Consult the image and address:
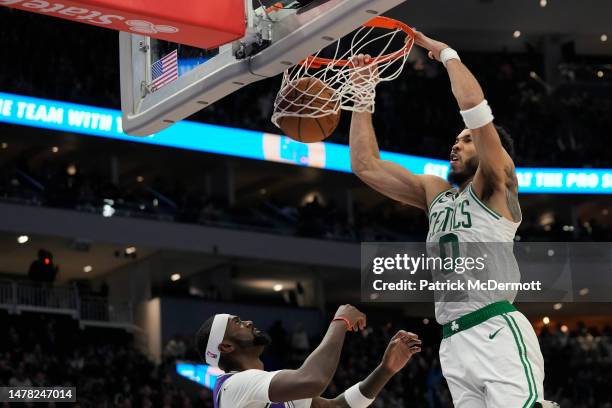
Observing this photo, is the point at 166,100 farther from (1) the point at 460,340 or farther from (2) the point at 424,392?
(2) the point at 424,392

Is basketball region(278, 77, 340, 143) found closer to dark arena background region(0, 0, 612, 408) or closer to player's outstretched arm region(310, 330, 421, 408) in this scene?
player's outstretched arm region(310, 330, 421, 408)

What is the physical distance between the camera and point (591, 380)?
69.7 ft

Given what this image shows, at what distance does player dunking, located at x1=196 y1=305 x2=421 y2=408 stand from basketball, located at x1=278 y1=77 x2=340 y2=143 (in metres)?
1.04

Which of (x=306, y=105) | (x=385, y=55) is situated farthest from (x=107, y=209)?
(x=306, y=105)

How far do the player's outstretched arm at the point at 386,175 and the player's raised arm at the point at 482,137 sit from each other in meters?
0.41

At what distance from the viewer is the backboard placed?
448 cm

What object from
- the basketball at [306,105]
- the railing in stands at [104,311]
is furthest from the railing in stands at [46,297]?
the basketball at [306,105]

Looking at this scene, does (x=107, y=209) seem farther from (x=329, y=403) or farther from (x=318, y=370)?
(x=318, y=370)

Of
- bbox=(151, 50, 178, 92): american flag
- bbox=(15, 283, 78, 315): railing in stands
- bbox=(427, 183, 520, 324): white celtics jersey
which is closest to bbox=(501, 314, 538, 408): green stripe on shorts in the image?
bbox=(427, 183, 520, 324): white celtics jersey

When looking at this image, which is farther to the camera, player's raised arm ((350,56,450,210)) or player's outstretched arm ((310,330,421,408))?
player's outstretched arm ((310,330,421,408))

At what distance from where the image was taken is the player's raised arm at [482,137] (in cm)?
437

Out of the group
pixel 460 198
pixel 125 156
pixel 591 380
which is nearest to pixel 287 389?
pixel 460 198

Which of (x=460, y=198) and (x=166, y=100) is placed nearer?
(x=460, y=198)

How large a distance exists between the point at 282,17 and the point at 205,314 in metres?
18.6
